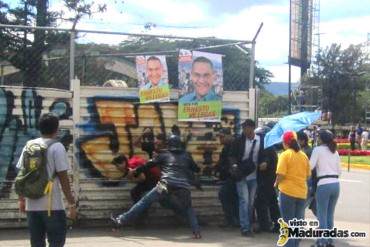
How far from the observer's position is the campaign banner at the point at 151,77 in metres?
9.17

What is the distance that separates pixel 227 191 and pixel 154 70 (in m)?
2.16

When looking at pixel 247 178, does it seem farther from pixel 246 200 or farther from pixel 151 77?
pixel 151 77

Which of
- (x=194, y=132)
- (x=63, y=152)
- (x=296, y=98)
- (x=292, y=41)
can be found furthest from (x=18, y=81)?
(x=292, y=41)

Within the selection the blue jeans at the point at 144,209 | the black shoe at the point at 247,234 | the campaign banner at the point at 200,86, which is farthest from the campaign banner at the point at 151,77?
the black shoe at the point at 247,234

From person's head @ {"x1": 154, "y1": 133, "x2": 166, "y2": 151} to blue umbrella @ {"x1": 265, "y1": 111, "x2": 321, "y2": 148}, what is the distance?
1533 mm

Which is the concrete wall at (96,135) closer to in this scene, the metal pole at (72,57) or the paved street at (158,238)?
the metal pole at (72,57)

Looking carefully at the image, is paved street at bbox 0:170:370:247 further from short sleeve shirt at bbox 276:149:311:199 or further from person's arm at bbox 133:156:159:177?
short sleeve shirt at bbox 276:149:311:199

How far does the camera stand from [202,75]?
955 centimetres

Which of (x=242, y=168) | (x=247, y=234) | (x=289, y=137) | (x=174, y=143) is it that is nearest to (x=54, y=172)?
(x=289, y=137)

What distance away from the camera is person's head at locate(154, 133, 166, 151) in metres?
9.19

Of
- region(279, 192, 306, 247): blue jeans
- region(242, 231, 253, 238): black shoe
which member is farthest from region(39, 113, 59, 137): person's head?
region(242, 231, 253, 238): black shoe

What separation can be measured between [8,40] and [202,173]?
4.28 metres

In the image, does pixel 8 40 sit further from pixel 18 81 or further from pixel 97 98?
pixel 97 98

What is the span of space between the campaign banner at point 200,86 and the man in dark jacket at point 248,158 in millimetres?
711
